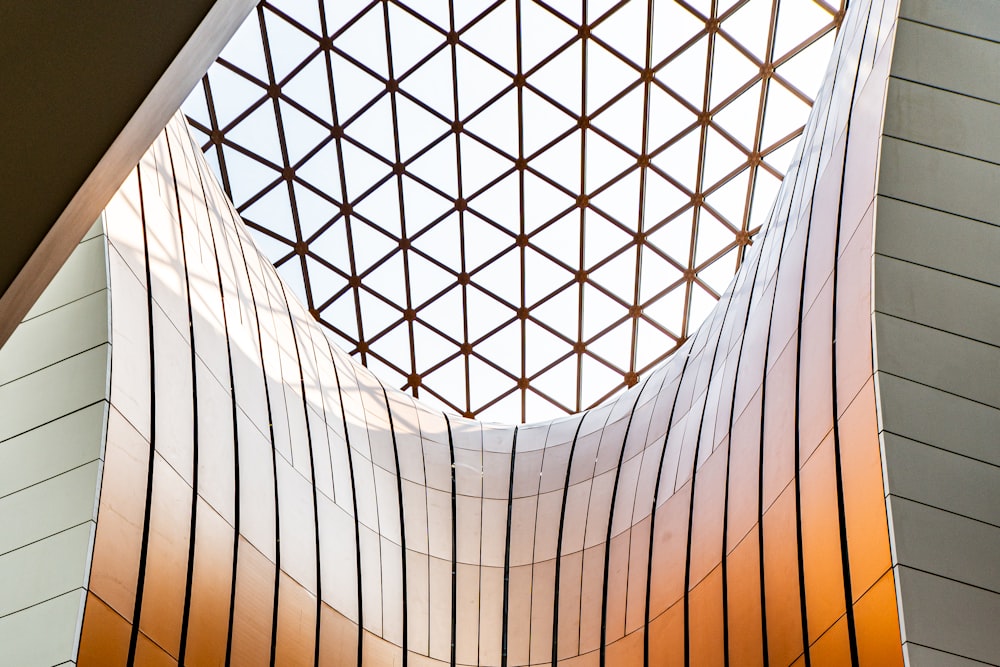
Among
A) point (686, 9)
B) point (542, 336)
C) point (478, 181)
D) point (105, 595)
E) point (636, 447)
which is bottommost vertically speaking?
point (105, 595)

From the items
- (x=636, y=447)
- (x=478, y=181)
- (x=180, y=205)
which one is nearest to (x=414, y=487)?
(x=636, y=447)

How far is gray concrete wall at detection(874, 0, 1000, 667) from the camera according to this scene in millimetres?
6238

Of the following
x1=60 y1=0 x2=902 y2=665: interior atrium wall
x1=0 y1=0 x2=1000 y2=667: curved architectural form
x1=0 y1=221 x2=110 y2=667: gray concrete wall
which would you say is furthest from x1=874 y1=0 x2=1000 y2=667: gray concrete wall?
x1=0 y1=221 x2=110 y2=667: gray concrete wall

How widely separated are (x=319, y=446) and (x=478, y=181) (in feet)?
30.4

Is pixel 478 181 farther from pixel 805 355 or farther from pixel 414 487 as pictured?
pixel 805 355

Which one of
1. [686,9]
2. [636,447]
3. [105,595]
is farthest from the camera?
[686,9]

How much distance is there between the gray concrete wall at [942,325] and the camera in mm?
6238

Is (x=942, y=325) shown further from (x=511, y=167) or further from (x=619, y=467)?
(x=511, y=167)

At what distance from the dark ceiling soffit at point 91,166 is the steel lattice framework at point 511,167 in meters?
15.2

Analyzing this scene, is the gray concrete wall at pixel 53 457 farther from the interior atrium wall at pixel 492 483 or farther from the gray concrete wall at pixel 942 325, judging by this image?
the gray concrete wall at pixel 942 325

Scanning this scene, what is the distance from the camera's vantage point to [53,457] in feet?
24.2

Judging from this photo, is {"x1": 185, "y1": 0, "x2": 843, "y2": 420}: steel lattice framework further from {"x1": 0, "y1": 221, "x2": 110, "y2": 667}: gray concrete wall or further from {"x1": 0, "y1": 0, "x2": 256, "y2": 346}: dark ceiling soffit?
{"x1": 0, "y1": 0, "x2": 256, "y2": 346}: dark ceiling soffit

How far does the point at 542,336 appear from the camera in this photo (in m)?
21.2

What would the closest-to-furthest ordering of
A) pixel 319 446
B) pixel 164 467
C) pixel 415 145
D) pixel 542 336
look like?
pixel 164 467 < pixel 319 446 < pixel 415 145 < pixel 542 336
